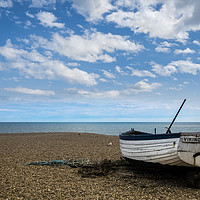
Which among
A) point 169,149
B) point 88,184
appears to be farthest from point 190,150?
point 88,184

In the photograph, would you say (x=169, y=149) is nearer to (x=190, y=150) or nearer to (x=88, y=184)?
(x=190, y=150)

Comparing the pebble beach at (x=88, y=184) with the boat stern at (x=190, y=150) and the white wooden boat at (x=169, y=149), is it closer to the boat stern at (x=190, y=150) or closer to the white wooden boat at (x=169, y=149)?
the white wooden boat at (x=169, y=149)

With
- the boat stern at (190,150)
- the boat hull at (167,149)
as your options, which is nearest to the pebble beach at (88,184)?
the boat hull at (167,149)

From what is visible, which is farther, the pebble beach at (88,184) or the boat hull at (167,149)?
the boat hull at (167,149)

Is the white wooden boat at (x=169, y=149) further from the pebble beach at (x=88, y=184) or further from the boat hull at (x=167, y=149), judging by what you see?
the pebble beach at (x=88, y=184)

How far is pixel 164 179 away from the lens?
30.4 feet

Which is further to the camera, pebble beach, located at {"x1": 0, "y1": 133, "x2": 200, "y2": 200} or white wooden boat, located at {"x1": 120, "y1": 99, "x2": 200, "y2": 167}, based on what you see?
white wooden boat, located at {"x1": 120, "y1": 99, "x2": 200, "y2": 167}

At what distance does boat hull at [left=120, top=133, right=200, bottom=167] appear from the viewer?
25.4ft

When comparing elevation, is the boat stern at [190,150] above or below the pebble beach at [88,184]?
above

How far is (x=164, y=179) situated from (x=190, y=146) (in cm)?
245

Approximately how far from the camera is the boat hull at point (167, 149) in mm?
7738

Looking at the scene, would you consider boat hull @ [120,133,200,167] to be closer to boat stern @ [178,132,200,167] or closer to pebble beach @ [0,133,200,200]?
boat stern @ [178,132,200,167]

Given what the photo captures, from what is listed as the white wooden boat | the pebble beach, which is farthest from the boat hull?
the pebble beach

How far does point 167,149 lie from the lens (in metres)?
8.08
